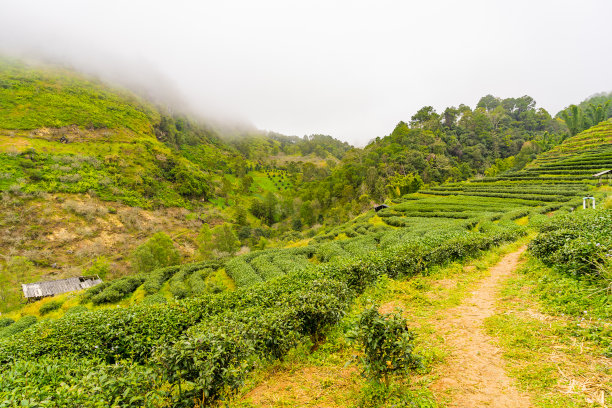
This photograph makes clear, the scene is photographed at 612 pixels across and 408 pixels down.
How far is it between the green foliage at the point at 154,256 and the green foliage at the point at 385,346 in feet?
124

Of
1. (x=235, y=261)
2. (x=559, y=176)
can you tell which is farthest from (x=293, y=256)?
(x=559, y=176)

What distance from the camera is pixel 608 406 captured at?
3582mm

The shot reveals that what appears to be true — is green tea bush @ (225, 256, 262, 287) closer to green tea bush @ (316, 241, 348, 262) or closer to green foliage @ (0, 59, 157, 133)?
green tea bush @ (316, 241, 348, 262)

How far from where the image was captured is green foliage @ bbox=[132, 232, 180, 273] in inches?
1387

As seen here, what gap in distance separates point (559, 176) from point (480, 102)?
10915cm

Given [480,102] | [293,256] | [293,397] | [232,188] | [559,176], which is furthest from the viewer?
[480,102]

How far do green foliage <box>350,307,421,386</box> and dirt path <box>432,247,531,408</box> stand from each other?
101cm

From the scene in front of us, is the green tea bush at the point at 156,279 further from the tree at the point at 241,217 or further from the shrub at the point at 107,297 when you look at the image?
the tree at the point at 241,217

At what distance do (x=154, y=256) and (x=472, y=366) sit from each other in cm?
4116

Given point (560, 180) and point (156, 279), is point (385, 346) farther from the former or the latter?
point (560, 180)

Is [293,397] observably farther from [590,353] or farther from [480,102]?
[480,102]

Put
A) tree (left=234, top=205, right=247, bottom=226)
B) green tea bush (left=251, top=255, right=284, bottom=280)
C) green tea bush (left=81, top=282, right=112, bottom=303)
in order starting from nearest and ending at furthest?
green tea bush (left=251, top=255, right=284, bottom=280) → green tea bush (left=81, top=282, right=112, bottom=303) → tree (left=234, top=205, right=247, bottom=226)

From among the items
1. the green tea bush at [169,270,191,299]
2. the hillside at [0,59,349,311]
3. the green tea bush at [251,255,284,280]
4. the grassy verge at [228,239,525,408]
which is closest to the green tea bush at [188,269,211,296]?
the green tea bush at [169,270,191,299]

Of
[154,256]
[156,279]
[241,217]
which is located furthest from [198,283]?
[241,217]
